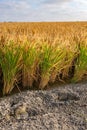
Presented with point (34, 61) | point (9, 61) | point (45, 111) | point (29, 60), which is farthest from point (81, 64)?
point (45, 111)

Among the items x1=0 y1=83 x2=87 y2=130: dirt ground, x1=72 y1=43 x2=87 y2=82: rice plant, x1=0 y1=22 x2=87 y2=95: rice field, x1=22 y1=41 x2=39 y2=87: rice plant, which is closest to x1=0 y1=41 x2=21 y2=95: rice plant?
x1=0 y1=22 x2=87 y2=95: rice field

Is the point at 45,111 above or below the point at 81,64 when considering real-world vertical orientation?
below

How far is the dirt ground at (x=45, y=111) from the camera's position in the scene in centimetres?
353

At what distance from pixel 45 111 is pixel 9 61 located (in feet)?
3.24

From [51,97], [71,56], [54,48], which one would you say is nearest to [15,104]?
[51,97]

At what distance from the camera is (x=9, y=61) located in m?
4.53

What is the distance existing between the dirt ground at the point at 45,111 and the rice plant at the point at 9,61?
25 cm

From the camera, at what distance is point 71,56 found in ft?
17.5

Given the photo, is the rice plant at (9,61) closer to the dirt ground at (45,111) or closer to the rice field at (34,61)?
the rice field at (34,61)

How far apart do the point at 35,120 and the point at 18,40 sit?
1.49 metres

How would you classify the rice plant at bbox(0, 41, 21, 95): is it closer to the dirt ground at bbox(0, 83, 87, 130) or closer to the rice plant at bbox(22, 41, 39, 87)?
the rice plant at bbox(22, 41, 39, 87)

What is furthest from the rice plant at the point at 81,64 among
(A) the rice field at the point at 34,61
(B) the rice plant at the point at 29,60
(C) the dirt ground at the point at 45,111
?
(C) the dirt ground at the point at 45,111

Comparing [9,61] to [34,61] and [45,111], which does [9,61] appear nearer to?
[34,61]

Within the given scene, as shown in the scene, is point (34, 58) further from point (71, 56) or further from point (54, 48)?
point (71, 56)
